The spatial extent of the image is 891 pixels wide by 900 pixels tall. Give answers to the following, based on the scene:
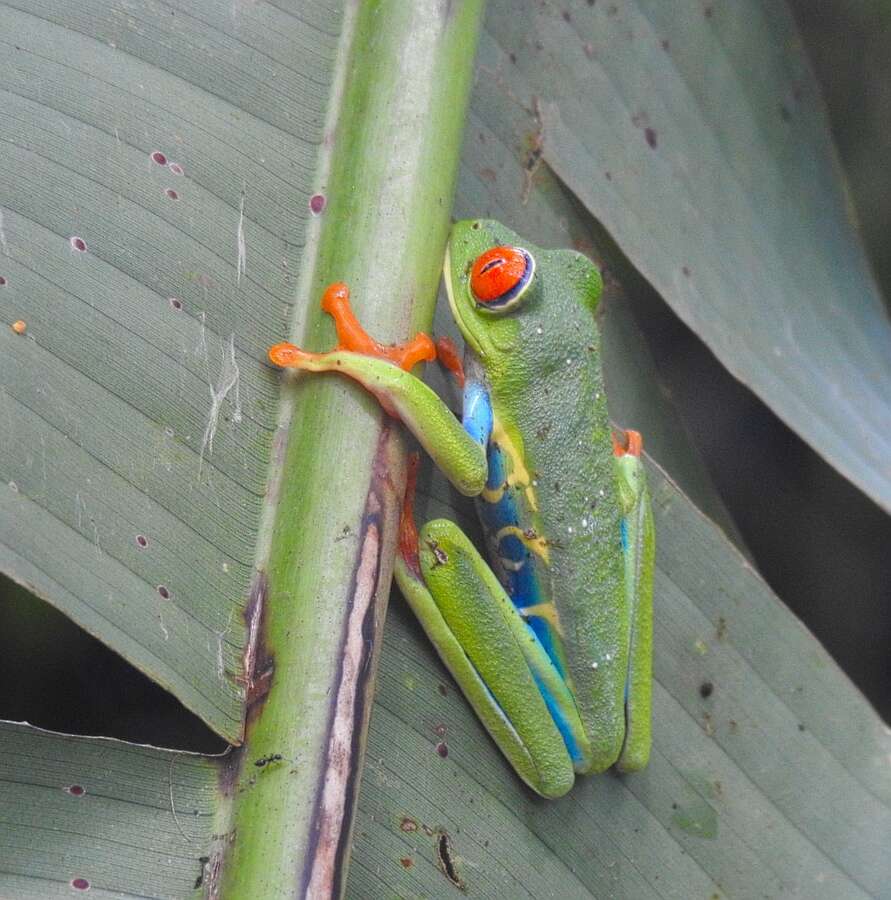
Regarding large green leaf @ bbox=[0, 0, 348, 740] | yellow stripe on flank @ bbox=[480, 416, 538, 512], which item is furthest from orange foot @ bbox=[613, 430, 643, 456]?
large green leaf @ bbox=[0, 0, 348, 740]

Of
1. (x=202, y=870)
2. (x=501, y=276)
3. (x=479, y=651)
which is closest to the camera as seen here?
(x=202, y=870)

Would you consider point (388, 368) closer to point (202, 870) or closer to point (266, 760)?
point (266, 760)

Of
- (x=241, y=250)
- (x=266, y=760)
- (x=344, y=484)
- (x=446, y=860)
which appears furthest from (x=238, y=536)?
(x=446, y=860)

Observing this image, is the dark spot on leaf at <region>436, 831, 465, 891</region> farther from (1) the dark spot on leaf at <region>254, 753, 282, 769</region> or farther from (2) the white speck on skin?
(2) the white speck on skin

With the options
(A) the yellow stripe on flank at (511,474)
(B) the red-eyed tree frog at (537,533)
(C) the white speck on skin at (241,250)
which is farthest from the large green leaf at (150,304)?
(A) the yellow stripe on flank at (511,474)

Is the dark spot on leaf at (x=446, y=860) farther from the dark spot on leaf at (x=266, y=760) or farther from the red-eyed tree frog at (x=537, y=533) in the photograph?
the dark spot on leaf at (x=266, y=760)

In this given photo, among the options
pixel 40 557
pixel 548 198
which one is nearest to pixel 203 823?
pixel 40 557

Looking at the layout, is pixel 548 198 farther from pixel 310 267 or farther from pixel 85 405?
pixel 85 405
